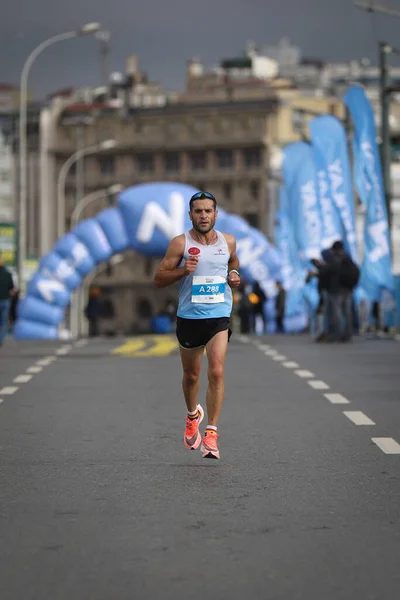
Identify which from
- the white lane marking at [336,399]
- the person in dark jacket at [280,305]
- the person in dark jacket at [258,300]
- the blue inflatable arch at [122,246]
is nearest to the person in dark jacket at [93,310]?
the person in dark jacket at [280,305]

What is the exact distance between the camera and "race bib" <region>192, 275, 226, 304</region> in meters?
11.6

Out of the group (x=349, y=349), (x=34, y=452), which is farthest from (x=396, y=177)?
(x=34, y=452)

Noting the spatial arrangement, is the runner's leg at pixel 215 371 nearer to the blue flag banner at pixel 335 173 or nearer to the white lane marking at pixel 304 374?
the white lane marking at pixel 304 374

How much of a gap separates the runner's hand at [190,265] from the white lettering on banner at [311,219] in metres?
30.6

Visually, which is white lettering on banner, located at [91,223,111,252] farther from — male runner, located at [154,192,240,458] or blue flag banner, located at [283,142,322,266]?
male runner, located at [154,192,240,458]

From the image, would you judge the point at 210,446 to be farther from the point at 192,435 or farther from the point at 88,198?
the point at 88,198

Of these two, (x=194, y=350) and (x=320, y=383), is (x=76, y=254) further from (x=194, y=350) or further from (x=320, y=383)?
(x=194, y=350)

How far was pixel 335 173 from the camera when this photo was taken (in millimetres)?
39719

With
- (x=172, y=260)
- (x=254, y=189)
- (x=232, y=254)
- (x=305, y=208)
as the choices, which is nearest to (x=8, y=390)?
(x=232, y=254)

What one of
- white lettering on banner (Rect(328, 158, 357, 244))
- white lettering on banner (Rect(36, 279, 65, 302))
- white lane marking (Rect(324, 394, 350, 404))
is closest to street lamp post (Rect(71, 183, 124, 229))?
white lettering on banner (Rect(36, 279, 65, 302))

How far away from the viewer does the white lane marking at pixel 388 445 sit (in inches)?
474

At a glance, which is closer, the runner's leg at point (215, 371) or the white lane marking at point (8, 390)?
the runner's leg at point (215, 371)

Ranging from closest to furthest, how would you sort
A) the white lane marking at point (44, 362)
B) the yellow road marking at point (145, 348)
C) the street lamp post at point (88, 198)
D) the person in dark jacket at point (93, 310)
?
1. the white lane marking at point (44, 362)
2. the yellow road marking at point (145, 348)
3. the person in dark jacket at point (93, 310)
4. the street lamp post at point (88, 198)

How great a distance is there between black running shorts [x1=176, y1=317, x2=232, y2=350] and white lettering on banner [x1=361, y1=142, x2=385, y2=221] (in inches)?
1001
